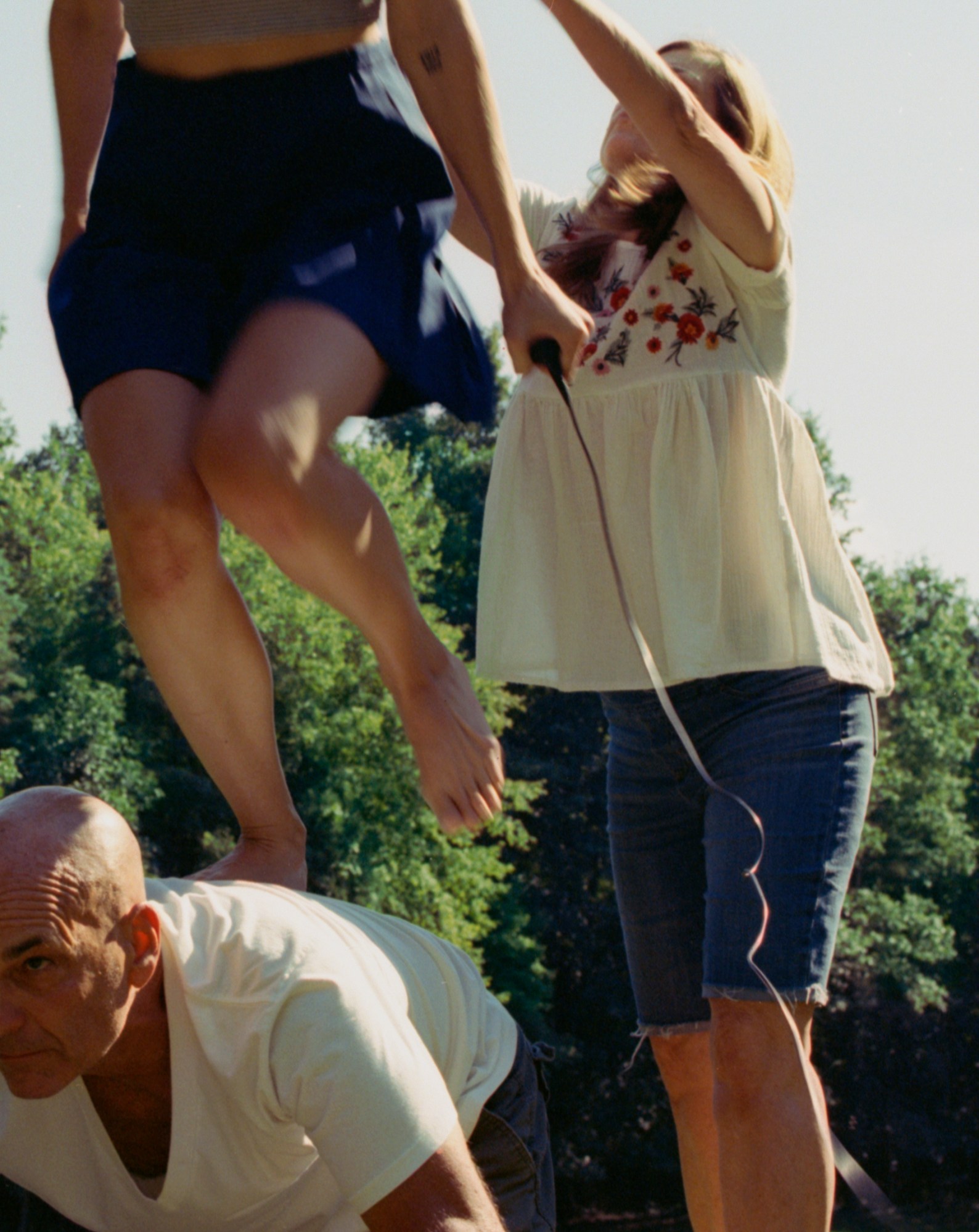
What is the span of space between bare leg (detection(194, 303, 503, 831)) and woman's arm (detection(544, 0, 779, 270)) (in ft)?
2.10

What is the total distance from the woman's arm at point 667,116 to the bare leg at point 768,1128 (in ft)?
3.99

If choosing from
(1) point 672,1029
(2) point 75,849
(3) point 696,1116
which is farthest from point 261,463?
(3) point 696,1116

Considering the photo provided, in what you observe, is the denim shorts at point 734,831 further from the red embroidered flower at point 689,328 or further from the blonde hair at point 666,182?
the blonde hair at point 666,182

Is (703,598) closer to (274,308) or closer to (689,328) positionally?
(689,328)

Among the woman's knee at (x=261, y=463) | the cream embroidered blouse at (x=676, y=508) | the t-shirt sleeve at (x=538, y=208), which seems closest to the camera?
the woman's knee at (x=261, y=463)

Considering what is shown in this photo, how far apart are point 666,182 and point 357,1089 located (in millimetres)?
1561

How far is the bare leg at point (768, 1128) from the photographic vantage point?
2.05m

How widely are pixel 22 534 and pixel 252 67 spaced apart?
2330 centimetres

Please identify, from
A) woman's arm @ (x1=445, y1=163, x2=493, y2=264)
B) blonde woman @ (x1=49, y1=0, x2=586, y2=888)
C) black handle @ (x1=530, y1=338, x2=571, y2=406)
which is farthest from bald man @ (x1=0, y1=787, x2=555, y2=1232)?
woman's arm @ (x1=445, y1=163, x2=493, y2=264)

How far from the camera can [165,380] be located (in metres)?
2.04

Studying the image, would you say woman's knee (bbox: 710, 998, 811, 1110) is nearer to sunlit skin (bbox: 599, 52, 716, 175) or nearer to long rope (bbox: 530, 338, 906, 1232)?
long rope (bbox: 530, 338, 906, 1232)

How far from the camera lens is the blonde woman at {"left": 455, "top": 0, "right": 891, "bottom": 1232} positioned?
215cm

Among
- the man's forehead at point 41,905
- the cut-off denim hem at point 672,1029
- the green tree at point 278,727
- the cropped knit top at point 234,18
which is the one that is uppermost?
the cropped knit top at point 234,18

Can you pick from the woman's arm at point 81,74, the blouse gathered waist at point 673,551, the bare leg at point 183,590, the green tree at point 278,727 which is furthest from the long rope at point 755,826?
the green tree at point 278,727
